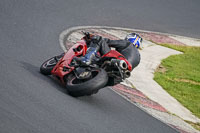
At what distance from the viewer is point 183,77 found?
450 inches

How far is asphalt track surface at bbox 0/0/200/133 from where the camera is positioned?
4864 mm

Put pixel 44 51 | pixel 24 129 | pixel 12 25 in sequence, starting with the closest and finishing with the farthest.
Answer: pixel 24 129, pixel 44 51, pixel 12 25

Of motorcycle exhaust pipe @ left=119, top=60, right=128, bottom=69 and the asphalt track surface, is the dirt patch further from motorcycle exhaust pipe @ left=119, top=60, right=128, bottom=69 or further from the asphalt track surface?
motorcycle exhaust pipe @ left=119, top=60, right=128, bottom=69

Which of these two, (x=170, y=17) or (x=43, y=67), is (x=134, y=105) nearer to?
(x=43, y=67)

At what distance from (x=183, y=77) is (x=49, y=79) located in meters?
5.24

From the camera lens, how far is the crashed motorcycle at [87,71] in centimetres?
629

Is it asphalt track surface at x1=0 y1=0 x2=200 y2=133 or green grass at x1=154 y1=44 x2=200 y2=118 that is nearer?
asphalt track surface at x1=0 y1=0 x2=200 y2=133

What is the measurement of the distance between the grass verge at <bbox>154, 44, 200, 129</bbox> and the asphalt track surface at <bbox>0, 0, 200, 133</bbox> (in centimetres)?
210

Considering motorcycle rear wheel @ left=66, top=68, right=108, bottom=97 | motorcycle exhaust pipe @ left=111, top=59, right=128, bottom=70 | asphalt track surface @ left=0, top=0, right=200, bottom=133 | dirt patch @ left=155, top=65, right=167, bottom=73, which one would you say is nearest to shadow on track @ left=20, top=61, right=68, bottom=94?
asphalt track surface @ left=0, top=0, right=200, bottom=133

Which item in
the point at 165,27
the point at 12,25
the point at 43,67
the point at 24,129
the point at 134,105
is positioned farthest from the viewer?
the point at 165,27

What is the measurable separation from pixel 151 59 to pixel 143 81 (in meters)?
2.01

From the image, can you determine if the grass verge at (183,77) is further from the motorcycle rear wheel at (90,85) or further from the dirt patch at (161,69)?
the motorcycle rear wheel at (90,85)

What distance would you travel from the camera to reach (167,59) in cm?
1238

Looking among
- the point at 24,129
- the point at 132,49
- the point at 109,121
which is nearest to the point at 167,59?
the point at 132,49
